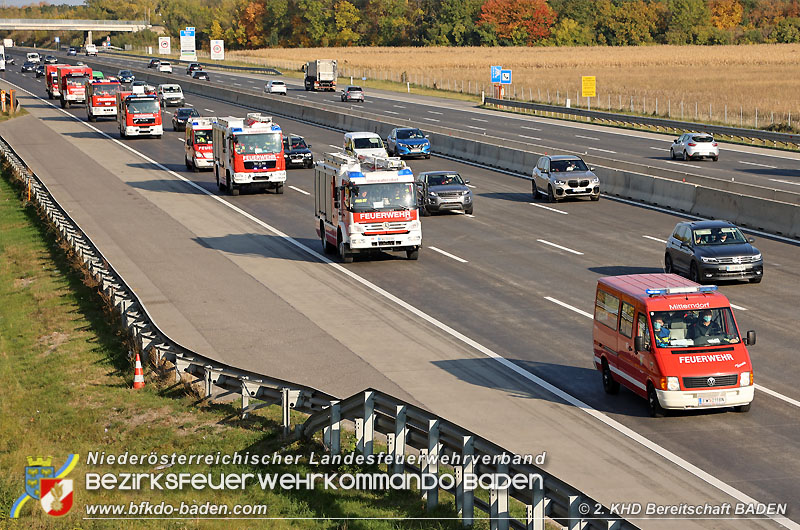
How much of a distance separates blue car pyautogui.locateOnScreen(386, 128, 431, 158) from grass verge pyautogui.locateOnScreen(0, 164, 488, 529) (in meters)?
28.4

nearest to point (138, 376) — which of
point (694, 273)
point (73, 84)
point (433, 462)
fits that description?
point (433, 462)

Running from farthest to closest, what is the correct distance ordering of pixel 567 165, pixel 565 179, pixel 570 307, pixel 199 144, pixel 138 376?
pixel 199 144 → pixel 567 165 → pixel 565 179 → pixel 570 307 → pixel 138 376

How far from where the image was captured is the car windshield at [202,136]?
5241 centimetres

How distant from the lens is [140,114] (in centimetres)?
6625

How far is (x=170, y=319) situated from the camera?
2502cm

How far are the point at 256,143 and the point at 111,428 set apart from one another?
27.4 meters

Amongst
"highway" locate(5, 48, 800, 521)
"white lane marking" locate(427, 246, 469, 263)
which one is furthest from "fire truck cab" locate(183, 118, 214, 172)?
"white lane marking" locate(427, 246, 469, 263)

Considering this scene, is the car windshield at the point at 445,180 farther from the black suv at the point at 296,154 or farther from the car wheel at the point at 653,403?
the car wheel at the point at 653,403

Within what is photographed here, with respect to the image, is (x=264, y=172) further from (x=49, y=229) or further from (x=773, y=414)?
(x=773, y=414)

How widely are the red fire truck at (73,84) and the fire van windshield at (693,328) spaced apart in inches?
2959

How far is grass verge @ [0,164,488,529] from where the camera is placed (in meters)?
13.4

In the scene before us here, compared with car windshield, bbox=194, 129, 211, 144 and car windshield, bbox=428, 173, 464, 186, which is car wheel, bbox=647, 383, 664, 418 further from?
car windshield, bbox=194, 129, 211, 144

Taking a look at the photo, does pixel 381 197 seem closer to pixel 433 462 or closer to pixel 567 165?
pixel 567 165

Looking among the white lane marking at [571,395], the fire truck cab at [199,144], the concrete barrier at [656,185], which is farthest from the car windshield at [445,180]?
the fire truck cab at [199,144]
